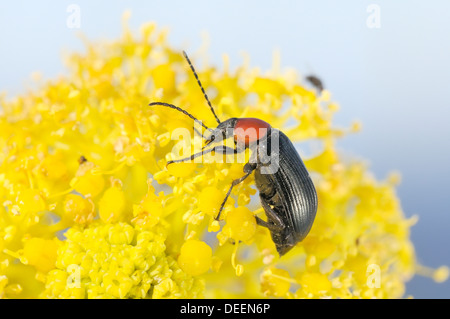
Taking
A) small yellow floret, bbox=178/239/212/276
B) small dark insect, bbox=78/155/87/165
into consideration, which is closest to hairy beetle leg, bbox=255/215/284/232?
small yellow floret, bbox=178/239/212/276

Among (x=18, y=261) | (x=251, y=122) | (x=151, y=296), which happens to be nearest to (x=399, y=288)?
(x=251, y=122)

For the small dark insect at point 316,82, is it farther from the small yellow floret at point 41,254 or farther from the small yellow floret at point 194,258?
the small yellow floret at point 41,254

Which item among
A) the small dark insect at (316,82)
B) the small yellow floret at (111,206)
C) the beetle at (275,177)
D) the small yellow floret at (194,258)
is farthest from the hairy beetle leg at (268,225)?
the small dark insect at (316,82)

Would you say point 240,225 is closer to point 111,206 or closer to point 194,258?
point 194,258

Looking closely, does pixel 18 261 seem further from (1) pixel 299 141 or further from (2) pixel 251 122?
(1) pixel 299 141

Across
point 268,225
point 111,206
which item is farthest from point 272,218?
point 111,206

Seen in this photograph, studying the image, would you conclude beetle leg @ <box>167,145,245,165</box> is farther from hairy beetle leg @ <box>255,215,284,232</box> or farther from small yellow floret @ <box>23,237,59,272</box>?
small yellow floret @ <box>23,237,59,272</box>
